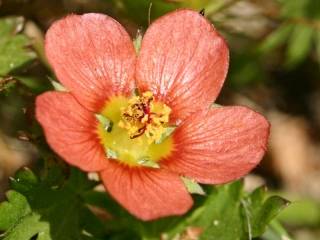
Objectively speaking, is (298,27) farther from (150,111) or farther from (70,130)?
(70,130)

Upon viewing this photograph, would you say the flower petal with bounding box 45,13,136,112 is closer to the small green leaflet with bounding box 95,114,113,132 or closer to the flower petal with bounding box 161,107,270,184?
the small green leaflet with bounding box 95,114,113,132

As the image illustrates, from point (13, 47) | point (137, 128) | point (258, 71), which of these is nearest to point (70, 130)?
point (137, 128)

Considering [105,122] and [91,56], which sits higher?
[91,56]

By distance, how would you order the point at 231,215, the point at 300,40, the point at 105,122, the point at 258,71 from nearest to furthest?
the point at 105,122
the point at 231,215
the point at 300,40
the point at 258,71

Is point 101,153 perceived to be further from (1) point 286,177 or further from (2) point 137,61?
(1) point 286,177

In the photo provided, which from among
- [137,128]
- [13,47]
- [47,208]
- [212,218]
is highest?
[13,47]

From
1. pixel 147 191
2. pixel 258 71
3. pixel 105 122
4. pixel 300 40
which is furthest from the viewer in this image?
pixel 258 71
